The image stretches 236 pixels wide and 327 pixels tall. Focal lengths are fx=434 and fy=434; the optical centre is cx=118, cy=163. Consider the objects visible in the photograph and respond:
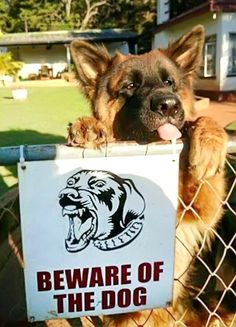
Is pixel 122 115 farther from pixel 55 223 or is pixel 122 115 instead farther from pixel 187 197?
pixel 55 223

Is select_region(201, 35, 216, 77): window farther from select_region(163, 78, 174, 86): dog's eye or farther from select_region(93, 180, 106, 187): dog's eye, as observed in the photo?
select_region(93, 180, 106, 187): dog's eye

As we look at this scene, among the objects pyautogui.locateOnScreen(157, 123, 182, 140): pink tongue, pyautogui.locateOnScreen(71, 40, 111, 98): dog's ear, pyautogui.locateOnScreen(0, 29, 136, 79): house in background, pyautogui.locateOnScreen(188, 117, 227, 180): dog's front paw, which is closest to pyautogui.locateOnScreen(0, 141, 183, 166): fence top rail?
pyautogui.locateOnScreen(188, 117, 227, 180): dog's front paw

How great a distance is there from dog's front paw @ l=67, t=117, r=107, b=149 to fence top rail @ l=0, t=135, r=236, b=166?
0.07 m

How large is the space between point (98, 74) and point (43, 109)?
51.6 feet

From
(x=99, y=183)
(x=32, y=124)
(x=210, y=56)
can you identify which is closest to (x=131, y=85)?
(x=99, y=183)

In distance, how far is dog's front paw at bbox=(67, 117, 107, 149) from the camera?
1.85 m

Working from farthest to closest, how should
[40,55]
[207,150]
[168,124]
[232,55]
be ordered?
[40,55]
[232,55]
[168,124]
[207,150]

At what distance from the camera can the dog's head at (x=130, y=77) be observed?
12.5 feet

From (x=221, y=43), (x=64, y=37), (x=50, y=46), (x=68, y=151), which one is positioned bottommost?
(x=68, y=151)

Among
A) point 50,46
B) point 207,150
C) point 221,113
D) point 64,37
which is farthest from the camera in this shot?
point 50,46

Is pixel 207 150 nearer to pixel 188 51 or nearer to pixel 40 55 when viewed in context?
pixel 188 51

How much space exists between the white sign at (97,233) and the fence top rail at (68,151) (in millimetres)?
24

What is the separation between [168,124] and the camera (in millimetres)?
2996

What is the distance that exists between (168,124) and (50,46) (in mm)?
47828
